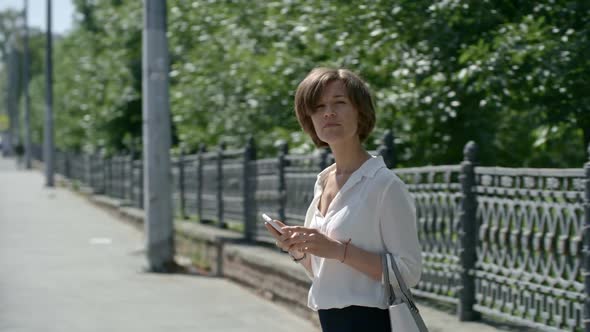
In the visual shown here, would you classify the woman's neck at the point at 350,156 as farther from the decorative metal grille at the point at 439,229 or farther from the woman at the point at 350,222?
the decorative metal grille at the point at 439,229

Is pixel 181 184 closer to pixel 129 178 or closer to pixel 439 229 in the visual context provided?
pixel 129 178

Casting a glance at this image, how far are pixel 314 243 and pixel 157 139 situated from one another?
382 inches

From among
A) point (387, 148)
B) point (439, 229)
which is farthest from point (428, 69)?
point (439, 229)

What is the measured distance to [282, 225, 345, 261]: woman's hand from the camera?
311 cm

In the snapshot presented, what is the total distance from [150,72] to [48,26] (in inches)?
1054

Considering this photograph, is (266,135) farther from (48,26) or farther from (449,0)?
(48,26)

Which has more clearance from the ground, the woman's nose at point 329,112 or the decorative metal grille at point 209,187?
the woman's nose at point 329,112

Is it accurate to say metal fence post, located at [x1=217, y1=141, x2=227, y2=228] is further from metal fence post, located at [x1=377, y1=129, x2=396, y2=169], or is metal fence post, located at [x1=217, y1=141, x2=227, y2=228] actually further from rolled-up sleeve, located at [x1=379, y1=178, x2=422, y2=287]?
rolled-up sleeve, located at [x1=379, y1=178, x2=422, y2=287]

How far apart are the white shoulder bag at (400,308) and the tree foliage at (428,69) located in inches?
177

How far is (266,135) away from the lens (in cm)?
1402

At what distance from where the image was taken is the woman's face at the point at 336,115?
3283 millimetres

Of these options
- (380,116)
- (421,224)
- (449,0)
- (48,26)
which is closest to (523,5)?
(449,0)

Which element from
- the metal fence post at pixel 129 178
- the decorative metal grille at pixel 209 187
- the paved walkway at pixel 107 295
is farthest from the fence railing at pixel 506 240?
the metal fence post at pixel 129 178

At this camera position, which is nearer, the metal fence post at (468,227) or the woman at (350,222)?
the woman at (350,222)
